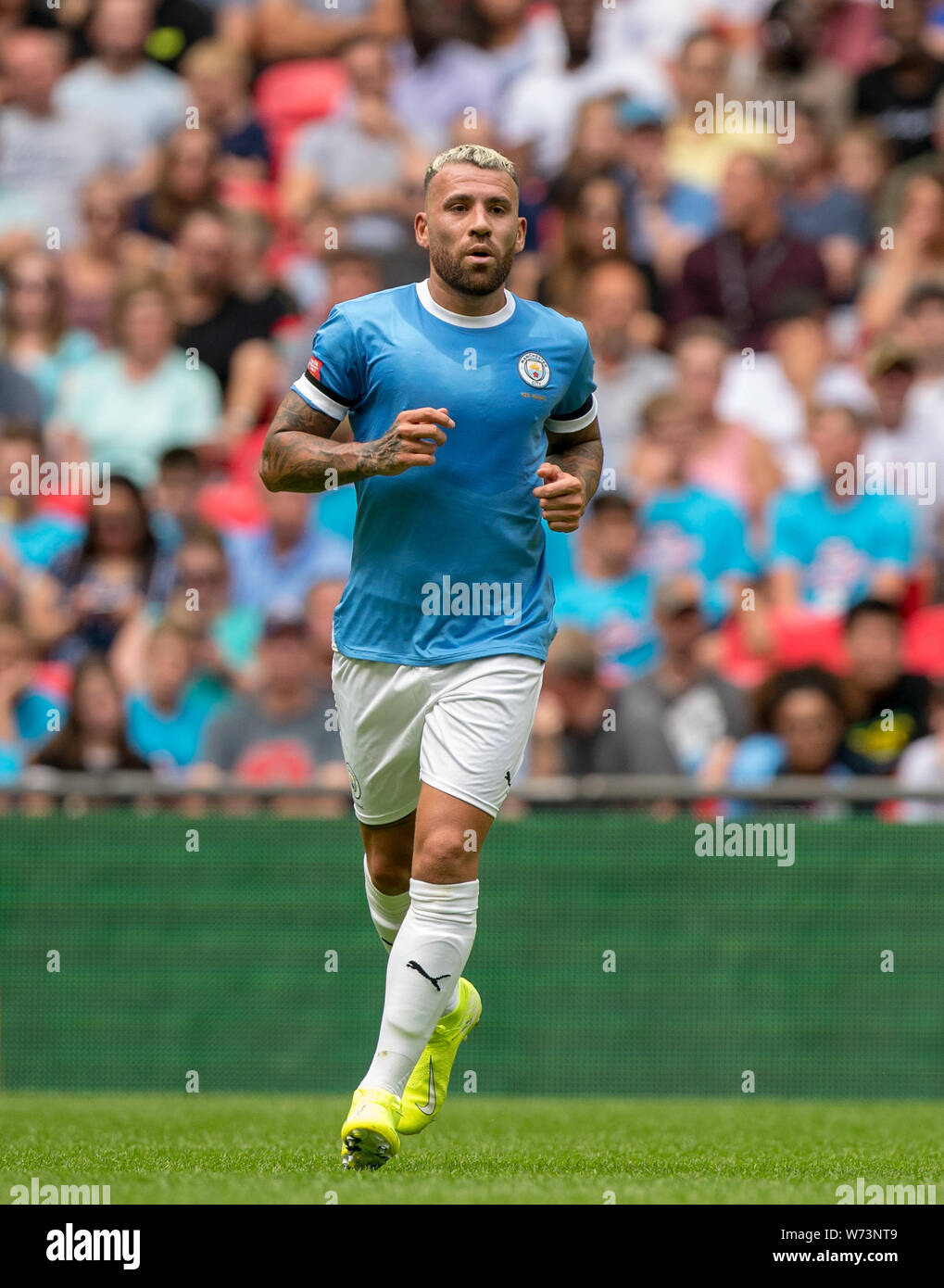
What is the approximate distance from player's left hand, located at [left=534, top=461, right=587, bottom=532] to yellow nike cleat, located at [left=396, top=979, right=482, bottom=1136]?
1491mm

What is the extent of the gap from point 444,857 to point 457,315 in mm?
1642

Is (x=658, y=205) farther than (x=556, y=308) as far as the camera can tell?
Yes

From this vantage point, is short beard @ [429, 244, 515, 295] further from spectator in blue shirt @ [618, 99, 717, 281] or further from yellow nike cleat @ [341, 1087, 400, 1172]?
spectator in blue shirt @ [618, 99, 717, 281]

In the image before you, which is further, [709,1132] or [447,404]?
[709,1132]

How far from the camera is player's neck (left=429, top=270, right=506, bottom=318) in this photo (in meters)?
6.26

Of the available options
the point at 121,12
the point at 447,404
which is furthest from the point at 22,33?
the point at 447,404

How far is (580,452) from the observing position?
6.67 m

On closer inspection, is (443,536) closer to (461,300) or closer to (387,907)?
(461,300)

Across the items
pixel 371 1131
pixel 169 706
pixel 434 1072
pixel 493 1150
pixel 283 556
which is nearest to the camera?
pixel 371 1131

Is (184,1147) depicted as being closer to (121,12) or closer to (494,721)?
(494,721)

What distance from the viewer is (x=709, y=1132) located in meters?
7.68

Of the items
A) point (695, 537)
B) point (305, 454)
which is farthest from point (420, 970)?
point (695, 537)

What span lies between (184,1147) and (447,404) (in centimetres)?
258

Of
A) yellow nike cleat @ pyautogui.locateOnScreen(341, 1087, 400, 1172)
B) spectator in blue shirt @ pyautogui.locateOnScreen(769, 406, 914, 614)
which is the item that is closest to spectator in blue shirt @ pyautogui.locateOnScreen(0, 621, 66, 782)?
spectator in blue shirt @ pyautogui.locateOnScreen(769, 406, 914, 614)
